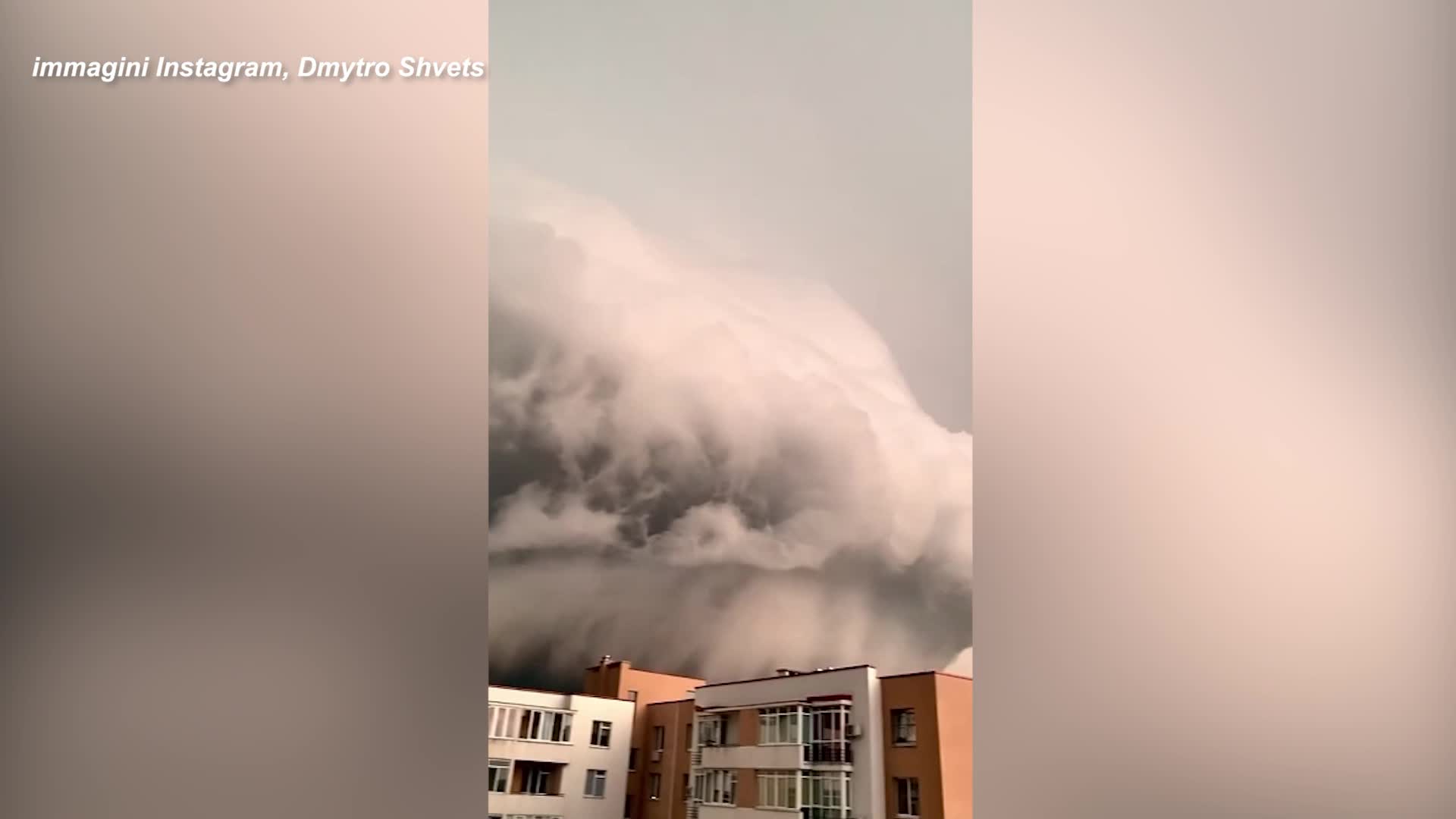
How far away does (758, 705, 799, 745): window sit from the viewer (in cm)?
223

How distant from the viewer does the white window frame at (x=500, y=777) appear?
209 cm

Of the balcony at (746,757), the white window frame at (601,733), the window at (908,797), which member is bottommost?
the window at (908,797)

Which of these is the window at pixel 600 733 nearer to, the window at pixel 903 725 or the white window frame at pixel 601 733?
the white window frame at pixel 601 733

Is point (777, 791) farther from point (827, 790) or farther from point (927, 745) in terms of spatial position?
point (927, 745)

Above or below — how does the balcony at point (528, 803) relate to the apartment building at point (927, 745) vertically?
below

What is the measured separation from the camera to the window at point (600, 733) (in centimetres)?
217

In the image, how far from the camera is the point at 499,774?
2.11 metres

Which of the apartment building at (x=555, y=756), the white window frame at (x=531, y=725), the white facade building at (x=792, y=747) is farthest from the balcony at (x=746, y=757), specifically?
the white window frame at (x=531, y=725)

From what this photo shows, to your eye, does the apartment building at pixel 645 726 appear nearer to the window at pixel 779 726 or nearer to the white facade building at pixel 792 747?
the white facade building at pixel 792 747

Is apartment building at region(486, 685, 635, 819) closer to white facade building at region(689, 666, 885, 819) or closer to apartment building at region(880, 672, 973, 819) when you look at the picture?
Answer: white facade building at region(689, 666, 885, 819)

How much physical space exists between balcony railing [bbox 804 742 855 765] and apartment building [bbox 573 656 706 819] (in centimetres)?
24

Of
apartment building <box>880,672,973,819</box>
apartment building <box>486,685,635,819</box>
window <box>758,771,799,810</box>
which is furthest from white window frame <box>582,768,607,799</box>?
apartment building <box>880,672,973,819</box>

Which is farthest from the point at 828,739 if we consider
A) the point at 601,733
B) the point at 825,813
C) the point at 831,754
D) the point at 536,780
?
the point at 536,780

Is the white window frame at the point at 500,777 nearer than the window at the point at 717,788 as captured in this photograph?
Yes
